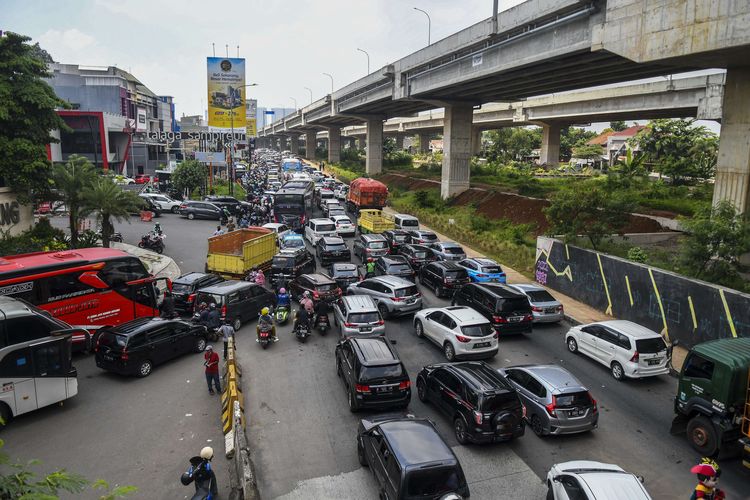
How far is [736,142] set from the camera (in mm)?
19906

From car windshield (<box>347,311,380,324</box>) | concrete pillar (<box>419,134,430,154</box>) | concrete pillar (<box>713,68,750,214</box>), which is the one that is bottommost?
car windshield (<box>347,311,380,324</box>)

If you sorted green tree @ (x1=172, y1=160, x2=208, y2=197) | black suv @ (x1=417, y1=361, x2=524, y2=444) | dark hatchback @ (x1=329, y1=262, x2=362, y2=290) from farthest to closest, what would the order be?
green tree @ (x1=172, y1=160, x2=208, y2=197) < dark hatchback @ (x1=329, y1=262, x2=362, y2=290) < black suv @ (x1=417, y1=361, x2=524, y2=444)

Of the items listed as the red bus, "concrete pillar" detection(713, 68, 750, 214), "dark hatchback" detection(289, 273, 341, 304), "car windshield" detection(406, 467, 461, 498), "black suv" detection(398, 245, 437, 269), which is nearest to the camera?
"car windshield" detection(406, 467, 461, 498)

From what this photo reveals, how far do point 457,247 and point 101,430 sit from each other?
2015 cm

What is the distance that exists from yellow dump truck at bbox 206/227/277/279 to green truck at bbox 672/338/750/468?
679 inches

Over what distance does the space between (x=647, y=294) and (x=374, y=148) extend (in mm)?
59523

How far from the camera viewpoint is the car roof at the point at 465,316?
16062 millimetres

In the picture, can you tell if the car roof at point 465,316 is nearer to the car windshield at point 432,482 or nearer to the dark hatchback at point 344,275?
the dark hatchback at point 344,275

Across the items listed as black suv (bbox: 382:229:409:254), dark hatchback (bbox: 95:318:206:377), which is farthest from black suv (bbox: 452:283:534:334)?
black suv (bbox: 382:229:409:254)

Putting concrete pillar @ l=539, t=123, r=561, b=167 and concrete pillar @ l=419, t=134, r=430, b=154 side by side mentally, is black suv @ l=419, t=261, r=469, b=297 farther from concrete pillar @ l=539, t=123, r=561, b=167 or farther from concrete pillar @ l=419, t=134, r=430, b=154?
concrete pillar @ l=419, t=134, r=430, b=154

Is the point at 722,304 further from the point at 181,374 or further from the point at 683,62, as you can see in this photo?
the point at 181,374

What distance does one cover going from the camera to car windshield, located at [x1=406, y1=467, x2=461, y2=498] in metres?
8.49

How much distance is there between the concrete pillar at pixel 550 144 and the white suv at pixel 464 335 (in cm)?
5948

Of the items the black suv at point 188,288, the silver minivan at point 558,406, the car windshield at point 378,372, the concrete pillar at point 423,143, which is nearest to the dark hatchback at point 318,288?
the black suv at point 188,288
